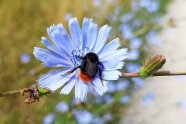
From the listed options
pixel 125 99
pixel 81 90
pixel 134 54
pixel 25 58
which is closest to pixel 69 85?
pixel 81 90

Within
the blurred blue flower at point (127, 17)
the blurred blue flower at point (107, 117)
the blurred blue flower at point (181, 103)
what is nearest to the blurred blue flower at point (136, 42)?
the blurred blue flower at point (127, 17)

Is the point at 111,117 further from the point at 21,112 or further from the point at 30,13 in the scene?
the point at 30,13

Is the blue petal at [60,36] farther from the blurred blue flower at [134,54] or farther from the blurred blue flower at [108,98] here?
the blurred blue flower at [134,54]

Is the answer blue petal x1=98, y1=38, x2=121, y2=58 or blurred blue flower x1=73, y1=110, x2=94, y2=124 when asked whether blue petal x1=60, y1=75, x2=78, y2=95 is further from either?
blurred blue flower x1=73, y1=110, x2=94, y2=124

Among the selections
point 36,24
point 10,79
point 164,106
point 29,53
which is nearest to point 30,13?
point 36,24

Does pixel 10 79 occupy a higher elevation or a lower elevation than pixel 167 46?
higher

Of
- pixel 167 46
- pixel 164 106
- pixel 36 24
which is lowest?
pixel 164 106

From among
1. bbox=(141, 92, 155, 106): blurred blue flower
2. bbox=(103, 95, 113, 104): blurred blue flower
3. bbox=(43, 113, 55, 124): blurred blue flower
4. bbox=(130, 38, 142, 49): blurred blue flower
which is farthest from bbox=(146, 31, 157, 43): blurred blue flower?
bbox=(43, 113, 55, 124): blurred blue flower
